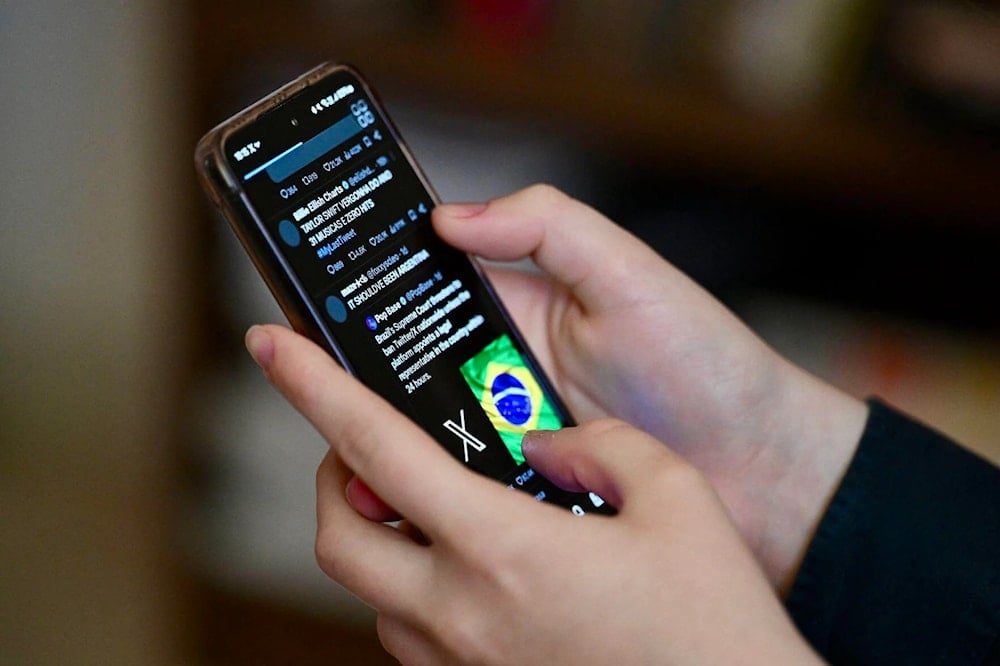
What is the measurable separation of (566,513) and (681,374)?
26 centimetres

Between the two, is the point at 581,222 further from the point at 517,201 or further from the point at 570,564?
the point at 570,564

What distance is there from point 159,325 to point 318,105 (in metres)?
0.76

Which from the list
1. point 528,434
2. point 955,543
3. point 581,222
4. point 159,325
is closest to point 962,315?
point 955,543

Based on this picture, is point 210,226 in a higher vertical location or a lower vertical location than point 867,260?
higher

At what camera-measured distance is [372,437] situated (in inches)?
18.1

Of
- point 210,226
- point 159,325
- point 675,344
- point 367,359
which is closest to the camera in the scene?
point 367,359

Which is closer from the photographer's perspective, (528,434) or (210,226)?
(528,434)

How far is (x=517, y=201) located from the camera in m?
0.65

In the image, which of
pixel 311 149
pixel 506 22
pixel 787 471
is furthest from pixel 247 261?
pixel 787 471

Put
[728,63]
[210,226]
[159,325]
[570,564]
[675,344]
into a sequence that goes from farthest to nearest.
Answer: [159,325], [210,226], [728,63], [675,344], [570,564]

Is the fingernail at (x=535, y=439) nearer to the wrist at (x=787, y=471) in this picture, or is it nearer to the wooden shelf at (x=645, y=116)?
the wrist at (x=787, y=471)

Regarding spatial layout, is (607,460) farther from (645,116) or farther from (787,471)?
(645,116)

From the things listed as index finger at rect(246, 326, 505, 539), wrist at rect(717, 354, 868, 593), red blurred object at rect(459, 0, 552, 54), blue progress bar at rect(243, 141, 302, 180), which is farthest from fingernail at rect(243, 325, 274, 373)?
red blurred object at rect(459, 0, 552, 54)

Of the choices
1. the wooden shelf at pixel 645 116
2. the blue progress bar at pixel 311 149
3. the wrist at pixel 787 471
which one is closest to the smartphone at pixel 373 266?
the blue progress bar at pixel 311 149
